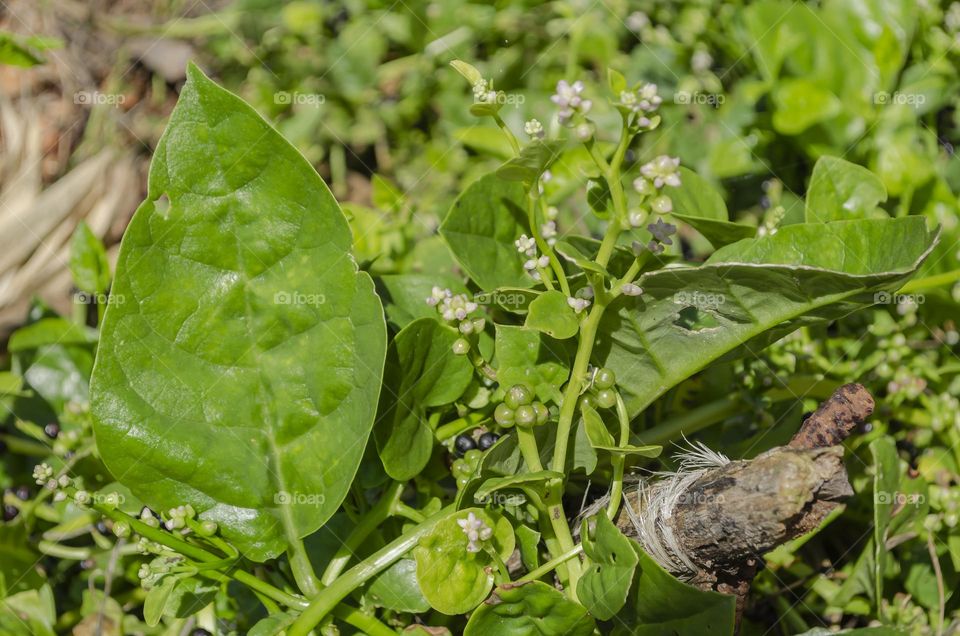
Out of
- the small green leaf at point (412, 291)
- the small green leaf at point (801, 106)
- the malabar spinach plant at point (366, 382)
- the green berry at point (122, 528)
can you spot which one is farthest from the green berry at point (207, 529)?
the small green leaf at point (801, 106)

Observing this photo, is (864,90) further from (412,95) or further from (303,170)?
(303,170)

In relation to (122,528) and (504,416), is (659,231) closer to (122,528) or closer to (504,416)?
(504,416)

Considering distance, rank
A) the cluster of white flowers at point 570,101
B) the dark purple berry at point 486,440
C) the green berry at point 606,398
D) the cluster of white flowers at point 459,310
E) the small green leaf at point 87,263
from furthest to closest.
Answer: the small green leaf at point 87,263 → the dark purple berry at point 486,440 → the cluster of white flowers at point 459,310 → the green berry at point 606,398 → the cluster of white flowers at point 570,101

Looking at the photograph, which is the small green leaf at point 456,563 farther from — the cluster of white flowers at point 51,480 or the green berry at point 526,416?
the cluster of white flowers at point 51,480

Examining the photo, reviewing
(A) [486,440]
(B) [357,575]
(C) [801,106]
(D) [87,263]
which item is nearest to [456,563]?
(B) [357,575]

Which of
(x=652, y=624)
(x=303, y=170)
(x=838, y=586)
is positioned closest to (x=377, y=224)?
(x=303, y=170)

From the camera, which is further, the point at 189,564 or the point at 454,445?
the point at 454,445
